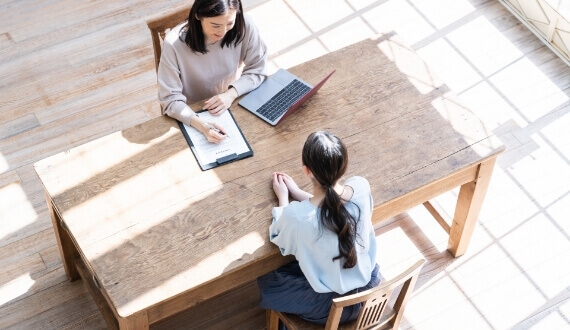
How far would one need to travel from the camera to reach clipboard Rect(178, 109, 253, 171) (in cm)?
327

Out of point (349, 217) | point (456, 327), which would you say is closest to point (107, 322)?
point (349, 217)

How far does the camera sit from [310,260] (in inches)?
116

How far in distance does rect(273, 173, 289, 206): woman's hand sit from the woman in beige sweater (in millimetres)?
306

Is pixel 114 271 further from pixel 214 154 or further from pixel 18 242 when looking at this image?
pixel 18 242

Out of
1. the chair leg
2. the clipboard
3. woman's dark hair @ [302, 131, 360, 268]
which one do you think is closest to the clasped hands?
the clipboard

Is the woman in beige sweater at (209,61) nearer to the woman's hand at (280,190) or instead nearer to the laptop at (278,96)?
the laptop at (278,96)

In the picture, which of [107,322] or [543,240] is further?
[543,240]

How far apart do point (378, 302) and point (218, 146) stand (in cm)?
90

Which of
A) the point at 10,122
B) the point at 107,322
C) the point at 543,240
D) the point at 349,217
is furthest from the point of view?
the point at 10,122

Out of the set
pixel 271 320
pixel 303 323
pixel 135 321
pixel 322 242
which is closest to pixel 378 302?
pixel 322 242

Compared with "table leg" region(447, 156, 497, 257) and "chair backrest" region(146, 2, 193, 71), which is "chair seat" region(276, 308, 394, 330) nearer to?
"table leg" region(447, 156, 497, 257)

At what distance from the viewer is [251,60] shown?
3629mm

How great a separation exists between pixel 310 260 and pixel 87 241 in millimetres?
793

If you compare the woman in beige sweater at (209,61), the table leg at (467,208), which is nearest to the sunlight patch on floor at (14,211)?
the woman in beige sweater at (209,61)
